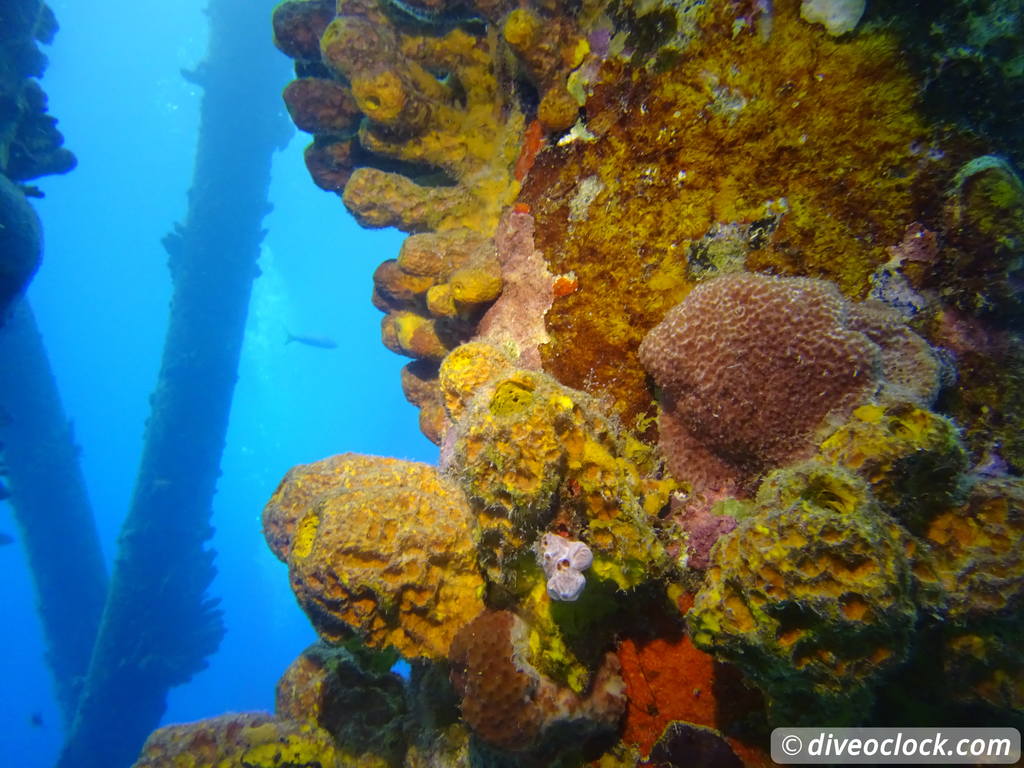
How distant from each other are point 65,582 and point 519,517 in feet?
63.6

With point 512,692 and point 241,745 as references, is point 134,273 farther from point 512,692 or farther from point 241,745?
point 512,692

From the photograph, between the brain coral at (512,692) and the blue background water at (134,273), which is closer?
the brain coral at (512,692)

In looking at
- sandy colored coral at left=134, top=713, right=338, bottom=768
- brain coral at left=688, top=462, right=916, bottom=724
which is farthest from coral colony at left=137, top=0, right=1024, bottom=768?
sandy colored coral at left=134, top=713, right=338, bottom=768

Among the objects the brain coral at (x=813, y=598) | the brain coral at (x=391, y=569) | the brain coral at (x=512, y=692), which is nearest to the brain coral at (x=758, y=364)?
the brain coral at (x=813, y=598)

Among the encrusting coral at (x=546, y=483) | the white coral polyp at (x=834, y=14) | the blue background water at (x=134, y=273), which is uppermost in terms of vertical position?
the blue background water at (x=134, y=273)

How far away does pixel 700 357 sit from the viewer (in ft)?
8.39

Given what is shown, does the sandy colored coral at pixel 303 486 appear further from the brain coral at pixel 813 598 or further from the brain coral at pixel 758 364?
the brain coral at pixel 813 598

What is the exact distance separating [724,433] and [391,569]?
1.92m

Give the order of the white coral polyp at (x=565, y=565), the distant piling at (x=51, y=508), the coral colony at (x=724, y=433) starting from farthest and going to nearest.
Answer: the distant piling at (x=51, y=508) < the white coral polyp at (x=565, y=565) < the coral colony at (x=724, y=433)

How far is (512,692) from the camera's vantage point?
93.4 inches

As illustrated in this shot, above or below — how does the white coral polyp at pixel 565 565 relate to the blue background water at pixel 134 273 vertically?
below

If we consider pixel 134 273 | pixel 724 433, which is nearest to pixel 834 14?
pixel 724 433

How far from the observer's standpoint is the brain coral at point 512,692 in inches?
92.9

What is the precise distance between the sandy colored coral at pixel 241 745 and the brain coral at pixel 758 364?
3.85 meters
